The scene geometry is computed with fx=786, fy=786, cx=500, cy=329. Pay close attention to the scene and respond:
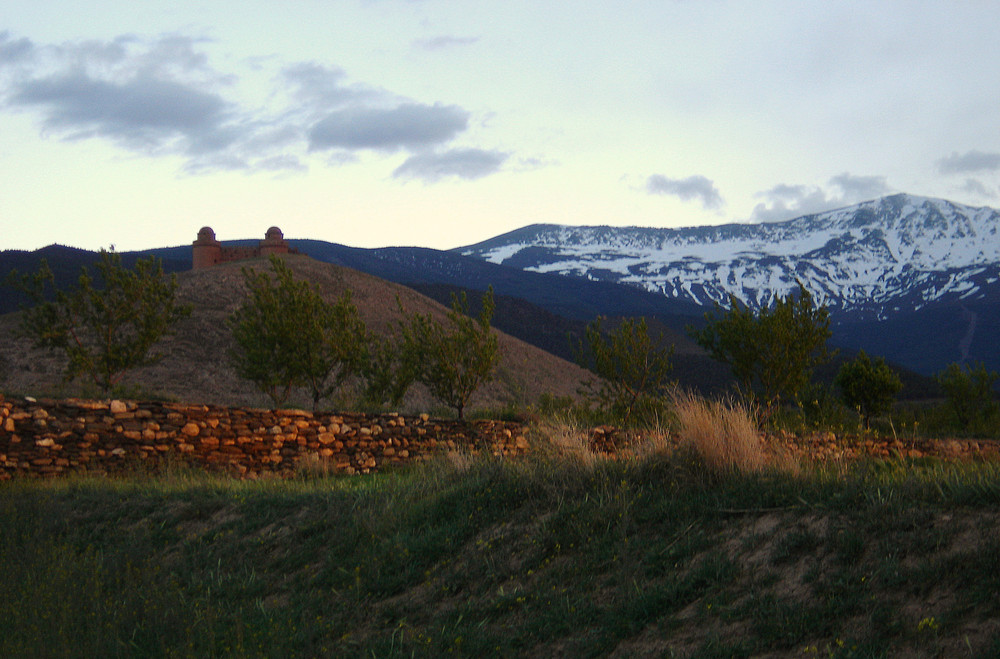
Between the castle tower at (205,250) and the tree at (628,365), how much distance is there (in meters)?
58.6

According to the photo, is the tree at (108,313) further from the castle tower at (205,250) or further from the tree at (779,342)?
the castle tower at (205,250)

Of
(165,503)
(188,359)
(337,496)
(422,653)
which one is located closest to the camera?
(422,653)

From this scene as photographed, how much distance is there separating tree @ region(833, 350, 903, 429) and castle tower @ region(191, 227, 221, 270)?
191 ft

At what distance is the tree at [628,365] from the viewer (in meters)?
20.4

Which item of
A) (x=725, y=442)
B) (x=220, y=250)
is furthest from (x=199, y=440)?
(x=220, y=250)

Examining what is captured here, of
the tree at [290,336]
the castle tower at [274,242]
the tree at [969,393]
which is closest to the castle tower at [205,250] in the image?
the castle tower at [274,242]

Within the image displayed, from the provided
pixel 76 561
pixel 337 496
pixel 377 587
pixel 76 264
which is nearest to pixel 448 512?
pixel 377 587

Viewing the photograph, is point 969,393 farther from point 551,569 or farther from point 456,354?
point 551,569

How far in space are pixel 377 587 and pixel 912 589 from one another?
4.04 meters

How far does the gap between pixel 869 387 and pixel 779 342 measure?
1148cm

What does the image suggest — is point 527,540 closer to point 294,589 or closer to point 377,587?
point 377,587

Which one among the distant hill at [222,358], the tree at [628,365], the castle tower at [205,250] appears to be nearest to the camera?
the tree at [628,365]

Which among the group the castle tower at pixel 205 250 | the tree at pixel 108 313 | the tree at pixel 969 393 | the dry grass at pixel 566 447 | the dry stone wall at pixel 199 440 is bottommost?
the tree at pixel 969 393

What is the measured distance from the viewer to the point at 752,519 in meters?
5.69
